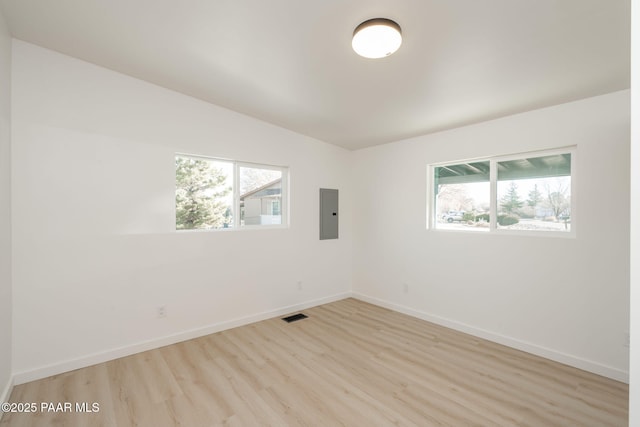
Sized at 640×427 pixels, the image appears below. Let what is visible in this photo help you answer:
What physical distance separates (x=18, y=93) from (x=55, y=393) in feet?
7.91

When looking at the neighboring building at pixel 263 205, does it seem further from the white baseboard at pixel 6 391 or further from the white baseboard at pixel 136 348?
the white baseboard at pixel 6 391

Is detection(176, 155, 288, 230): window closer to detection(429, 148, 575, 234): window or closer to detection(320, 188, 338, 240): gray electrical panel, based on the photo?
detection(320, 188, 338, 240): gray electrical panel

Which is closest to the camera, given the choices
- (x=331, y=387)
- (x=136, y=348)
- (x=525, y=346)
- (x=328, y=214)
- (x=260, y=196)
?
(x=331, y=387)

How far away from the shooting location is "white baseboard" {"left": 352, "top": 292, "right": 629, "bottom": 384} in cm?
249

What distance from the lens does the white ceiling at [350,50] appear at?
1.74 metres

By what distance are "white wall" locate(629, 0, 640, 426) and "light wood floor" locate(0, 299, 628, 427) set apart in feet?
4.56

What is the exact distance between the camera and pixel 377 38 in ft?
6.12

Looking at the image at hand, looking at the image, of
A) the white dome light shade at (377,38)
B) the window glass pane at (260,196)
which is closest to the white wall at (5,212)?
the window glass pane at (260,196)

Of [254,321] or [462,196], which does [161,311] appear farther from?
[462,196]

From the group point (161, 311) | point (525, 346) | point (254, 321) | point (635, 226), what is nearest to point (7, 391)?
point (161, 311)

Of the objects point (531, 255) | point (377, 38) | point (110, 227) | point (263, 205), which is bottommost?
point (531, 255)

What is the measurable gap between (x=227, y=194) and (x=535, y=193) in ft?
11.4

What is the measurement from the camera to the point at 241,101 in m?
3.22

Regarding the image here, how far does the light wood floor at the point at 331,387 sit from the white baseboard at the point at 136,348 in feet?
0.22
